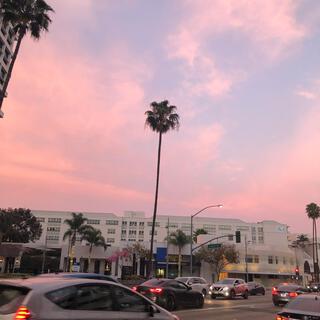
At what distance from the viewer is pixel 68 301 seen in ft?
22.1

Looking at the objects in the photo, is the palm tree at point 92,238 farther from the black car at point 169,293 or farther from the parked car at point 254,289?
the black car at point 169,293

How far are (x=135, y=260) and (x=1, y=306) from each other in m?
77.6

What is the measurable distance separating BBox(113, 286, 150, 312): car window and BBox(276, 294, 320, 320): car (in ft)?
14.5

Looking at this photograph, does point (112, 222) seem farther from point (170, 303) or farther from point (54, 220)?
point (170, 303)

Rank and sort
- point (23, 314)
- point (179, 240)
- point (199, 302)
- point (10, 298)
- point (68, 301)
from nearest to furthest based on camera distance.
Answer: point (23, 314), point (10, 298), point (68, 301), point (199, 302), point (179, 240)

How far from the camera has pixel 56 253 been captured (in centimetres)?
9950

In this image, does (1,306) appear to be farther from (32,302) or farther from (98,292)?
(98,292)

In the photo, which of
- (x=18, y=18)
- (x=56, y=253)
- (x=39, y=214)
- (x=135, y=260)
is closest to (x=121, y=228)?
(x=39, y=214)

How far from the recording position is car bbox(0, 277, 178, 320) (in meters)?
6.32

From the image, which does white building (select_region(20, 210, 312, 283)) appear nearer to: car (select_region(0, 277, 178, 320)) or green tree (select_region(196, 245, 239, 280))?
green tree (select_region(196, 245, 239, 280))

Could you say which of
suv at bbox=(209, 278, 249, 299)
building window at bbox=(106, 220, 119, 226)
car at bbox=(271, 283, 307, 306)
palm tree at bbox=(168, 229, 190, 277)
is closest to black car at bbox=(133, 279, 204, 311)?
car at bbox=(271, 283, 307, 306)

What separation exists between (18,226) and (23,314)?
105501mm

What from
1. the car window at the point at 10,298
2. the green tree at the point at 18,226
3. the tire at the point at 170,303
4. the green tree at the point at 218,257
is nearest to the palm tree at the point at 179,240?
the green tree at the point at 218,257

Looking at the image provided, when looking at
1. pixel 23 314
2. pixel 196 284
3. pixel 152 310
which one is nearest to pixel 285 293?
pixel 196 284
